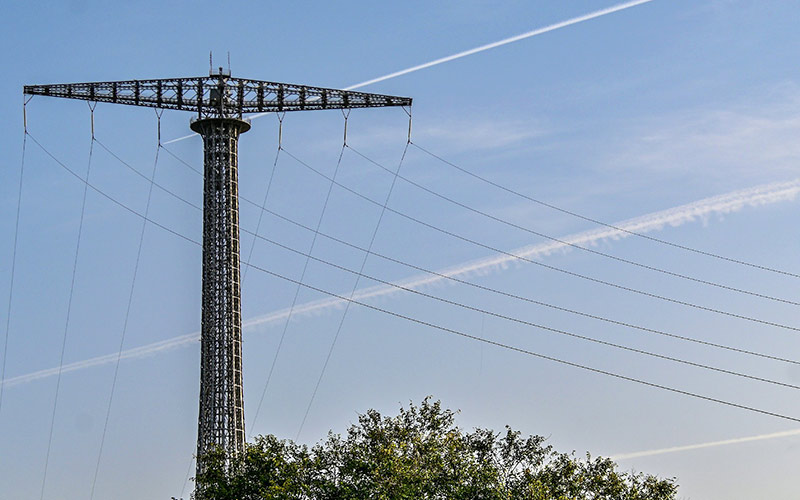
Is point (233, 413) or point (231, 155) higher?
point (231, 155)

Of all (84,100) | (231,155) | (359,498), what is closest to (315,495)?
(359,498)

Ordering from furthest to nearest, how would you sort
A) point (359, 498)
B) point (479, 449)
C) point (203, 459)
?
point (479, 449), point (203, 459), point (359, 498)

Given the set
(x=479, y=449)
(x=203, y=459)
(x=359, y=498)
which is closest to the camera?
(x=359, y=498)

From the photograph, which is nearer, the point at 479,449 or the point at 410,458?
the point at 410,458

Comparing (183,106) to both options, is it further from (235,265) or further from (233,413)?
(233,413)

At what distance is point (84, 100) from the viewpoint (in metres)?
93.8

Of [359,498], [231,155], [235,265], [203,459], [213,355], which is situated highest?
[231,155]

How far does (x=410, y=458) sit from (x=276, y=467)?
7.78 meters

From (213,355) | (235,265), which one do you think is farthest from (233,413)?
(235,265)

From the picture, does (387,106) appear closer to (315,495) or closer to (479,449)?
(479,449)

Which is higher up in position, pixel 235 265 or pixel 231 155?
pixel 231 155

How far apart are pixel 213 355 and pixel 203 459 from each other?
8.33 m

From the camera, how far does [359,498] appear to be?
7531 centimetres

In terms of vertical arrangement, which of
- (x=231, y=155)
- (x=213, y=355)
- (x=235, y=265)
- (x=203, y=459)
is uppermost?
(x=231, y=155)
